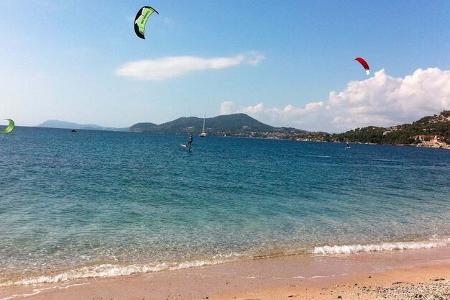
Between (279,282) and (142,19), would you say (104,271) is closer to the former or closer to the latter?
(279,282)

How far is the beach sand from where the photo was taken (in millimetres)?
13547

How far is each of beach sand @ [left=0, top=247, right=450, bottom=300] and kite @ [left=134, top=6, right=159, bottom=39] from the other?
10200mm

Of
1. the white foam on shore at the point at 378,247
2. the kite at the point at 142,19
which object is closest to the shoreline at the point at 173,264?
the white foam on shore at the point at 378,247

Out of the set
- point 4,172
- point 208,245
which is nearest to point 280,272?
point 208,245

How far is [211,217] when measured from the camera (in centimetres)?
2567

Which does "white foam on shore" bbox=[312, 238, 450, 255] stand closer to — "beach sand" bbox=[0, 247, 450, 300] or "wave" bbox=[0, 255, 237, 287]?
"beach sand" bbox=[0, 247, 450, 300]

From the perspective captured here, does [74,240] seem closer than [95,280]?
No

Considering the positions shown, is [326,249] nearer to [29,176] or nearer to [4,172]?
[29,176]

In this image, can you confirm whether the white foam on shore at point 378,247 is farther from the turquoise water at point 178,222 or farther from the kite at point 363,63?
the kite at point 363,63

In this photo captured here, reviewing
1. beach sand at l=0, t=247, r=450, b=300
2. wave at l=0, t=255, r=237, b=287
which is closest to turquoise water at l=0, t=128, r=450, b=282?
wave at l=0, t=255, r=237, b=287

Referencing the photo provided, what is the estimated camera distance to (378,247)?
20859 mm

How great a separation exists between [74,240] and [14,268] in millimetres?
3858

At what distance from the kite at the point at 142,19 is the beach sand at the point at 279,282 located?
33.5ft

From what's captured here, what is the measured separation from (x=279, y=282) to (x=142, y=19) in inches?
499
